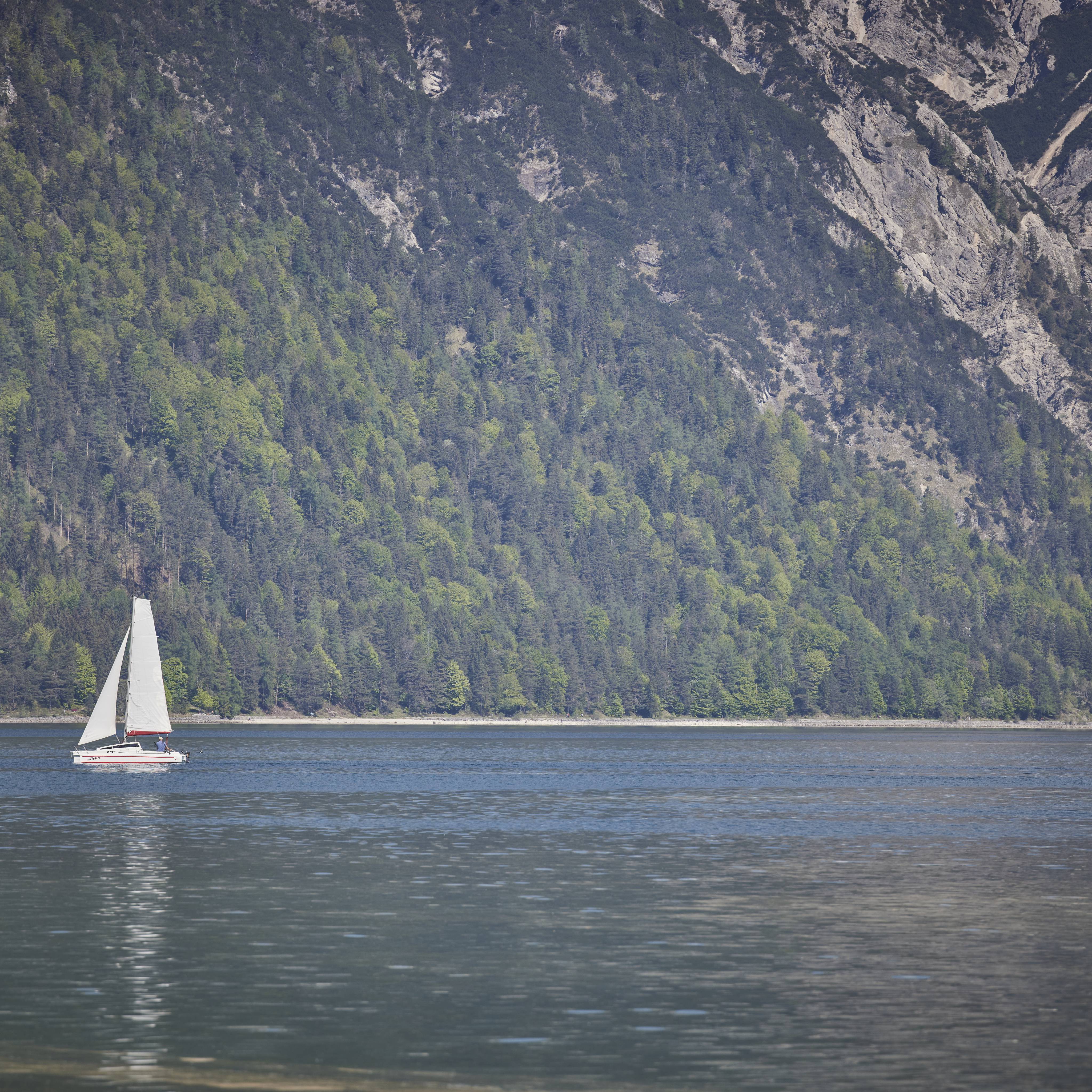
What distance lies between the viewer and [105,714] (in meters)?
171

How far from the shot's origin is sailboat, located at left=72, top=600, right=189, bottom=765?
538 feet

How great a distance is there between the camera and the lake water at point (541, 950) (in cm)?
4072

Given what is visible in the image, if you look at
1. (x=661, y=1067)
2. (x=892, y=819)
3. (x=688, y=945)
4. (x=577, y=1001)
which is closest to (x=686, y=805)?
(x=892, y=819)

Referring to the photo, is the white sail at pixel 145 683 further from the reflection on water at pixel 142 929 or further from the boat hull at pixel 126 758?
the reflection on water at pixel 142 929

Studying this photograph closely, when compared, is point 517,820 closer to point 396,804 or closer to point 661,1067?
point 396,804

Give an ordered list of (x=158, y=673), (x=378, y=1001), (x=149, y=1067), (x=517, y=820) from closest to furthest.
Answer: (x=149, y=1067) → (x=378, y=1001) → (x=517, y=820) → (x=158, y=673)

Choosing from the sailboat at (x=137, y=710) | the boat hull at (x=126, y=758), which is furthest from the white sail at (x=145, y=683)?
the boat hull at (x=126, y=758)

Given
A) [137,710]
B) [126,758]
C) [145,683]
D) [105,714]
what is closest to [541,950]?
[145,683]

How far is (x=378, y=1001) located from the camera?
4772cm

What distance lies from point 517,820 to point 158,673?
64.0 m

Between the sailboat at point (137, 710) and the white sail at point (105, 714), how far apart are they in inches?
2.1

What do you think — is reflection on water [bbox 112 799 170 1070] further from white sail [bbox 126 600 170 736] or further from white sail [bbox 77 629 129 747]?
white sail [bbox 77 629 129 747]

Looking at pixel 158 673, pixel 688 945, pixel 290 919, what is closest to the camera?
pixel 688 945

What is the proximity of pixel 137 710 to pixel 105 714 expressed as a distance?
10.2ft
